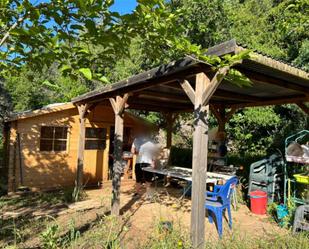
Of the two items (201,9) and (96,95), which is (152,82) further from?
(201,9)

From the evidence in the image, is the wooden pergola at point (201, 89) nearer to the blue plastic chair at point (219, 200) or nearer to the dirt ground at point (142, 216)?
the dirt ground at point (142, 216)

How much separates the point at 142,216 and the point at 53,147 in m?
4.44

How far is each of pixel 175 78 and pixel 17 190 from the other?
6269 millimetres

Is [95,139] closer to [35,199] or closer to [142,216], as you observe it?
[35,199]

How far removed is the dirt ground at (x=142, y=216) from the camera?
4684mm

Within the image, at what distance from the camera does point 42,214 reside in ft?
19.4

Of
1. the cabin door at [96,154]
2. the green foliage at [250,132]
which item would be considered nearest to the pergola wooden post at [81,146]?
the cabin door at [96,154]

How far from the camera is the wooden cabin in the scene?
8.22 metres

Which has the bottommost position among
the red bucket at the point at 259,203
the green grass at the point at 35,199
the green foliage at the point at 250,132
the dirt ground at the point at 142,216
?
the green grass at the point at 35,199

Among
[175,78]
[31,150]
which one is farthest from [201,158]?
[31,150]

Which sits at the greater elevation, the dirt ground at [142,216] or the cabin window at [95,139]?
the cabin window at [95,139]

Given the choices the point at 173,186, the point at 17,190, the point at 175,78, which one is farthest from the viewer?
the point at 173,186

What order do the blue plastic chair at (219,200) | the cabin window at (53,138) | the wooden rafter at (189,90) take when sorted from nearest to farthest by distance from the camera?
the wooden rafter at (189,90) < the blue plastic chair at (219,200) < the cabin window at (53,138)

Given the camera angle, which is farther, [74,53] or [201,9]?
[201,9]
